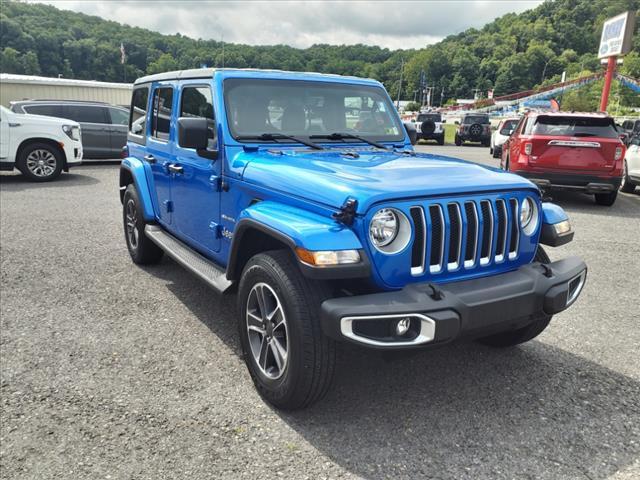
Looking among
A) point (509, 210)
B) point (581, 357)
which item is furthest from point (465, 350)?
point (509, 210)

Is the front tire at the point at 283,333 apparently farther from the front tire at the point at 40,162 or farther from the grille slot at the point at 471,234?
the front tire at the point at 40,162

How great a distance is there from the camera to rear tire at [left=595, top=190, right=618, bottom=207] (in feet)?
32.5

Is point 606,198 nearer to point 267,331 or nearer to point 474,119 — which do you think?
point 267,331

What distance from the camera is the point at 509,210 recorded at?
3051mm

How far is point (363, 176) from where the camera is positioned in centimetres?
295

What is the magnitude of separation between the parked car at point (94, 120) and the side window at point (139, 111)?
8790mm

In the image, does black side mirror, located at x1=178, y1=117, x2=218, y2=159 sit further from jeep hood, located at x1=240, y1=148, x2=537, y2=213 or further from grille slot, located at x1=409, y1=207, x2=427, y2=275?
grille slot, located at x1=409, y1=207, x2=427, y2=275

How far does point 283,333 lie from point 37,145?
10425mm

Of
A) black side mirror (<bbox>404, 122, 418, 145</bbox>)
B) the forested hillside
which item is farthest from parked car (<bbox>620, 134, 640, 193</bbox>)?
the forested hillside

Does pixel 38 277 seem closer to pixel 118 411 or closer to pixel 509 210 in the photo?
pixel 118 411

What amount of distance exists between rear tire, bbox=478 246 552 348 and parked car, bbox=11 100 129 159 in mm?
12591

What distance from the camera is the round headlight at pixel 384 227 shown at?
2.64 metres

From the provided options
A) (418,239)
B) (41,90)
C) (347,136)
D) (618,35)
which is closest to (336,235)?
(418,239)

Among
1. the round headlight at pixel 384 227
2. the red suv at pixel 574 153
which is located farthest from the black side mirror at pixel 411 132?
the red suv at pixel 574 153
